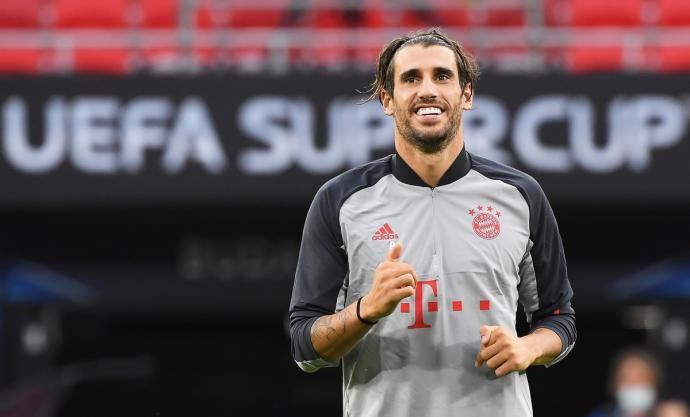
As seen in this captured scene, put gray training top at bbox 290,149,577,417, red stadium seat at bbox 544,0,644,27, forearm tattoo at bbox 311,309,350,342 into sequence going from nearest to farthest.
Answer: forearm tattoo at bbox 311,309,350,342 → gray training top at bbox 290,149,577,417 → red stadium seat at bbox 544,0,644,27

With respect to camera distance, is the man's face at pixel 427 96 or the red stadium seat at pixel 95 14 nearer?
the man's face at pixel 427 96

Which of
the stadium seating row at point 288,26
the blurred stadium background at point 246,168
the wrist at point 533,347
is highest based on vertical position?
the wrist at point 533,347

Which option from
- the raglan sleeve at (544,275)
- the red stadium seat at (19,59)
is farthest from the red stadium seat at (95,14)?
the raglan sleeve at (544,275)

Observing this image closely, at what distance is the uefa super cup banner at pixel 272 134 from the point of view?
8.88 metres

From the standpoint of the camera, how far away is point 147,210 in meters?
9.46

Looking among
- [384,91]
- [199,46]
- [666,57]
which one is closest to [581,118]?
[666,57]

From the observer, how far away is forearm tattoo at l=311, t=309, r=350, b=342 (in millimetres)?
2992

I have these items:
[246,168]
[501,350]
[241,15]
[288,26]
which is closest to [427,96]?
[501,350]

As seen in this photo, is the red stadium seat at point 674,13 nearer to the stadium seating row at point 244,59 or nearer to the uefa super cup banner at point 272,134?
the stadium seating row at point 244,59

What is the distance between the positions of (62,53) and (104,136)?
98cm

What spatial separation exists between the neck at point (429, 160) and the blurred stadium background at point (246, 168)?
5.51 meters

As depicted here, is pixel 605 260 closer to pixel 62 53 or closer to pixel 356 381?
pixel 62 53

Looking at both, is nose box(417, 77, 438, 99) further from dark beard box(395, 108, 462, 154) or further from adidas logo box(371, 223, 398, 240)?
adidas logo box(371, 223, 398, 240)

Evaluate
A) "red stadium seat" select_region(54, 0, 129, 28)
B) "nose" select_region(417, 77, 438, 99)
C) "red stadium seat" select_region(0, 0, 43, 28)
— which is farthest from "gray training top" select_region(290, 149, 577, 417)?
"red stadium seat" select_region(0, 0, 43, 28)
